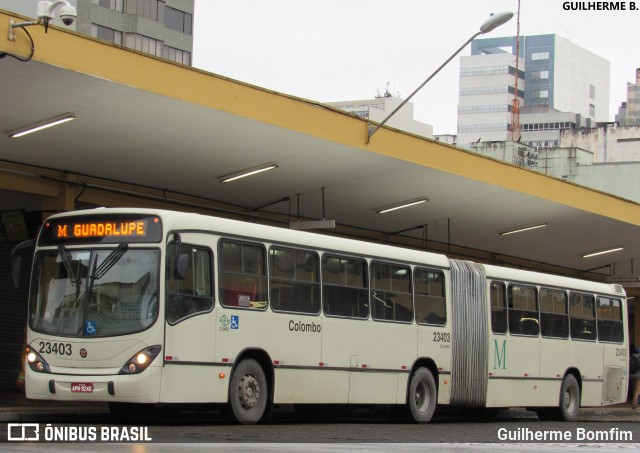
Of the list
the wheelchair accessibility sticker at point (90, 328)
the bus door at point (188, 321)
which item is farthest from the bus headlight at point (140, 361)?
the wheelchair accessibility sticker at point (90, 328)

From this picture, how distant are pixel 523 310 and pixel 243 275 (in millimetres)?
8735

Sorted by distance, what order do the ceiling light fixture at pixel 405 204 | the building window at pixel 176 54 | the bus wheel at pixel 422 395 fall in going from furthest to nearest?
the building window at pixel 176 54 → the ceiling light fixture at pixel 405 204 → the bus wheel at pixel 422 395

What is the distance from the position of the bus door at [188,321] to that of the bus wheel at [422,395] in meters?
5.36

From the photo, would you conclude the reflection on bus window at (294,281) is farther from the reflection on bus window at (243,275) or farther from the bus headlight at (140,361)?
the bus headlight at (140,361)

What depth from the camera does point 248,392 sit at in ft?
54.7

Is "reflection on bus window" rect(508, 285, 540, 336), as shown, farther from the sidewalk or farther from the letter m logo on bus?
the sidewalk

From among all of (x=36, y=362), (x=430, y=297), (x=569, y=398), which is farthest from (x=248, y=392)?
(x=569, y=398)

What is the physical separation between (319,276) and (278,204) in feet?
24.1

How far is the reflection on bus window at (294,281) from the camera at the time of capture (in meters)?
17.4

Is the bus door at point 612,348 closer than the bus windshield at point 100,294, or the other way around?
the bus windshield at point 100,294

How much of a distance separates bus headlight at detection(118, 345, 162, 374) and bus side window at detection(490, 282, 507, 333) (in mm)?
9323

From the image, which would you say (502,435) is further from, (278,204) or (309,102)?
(278,204)

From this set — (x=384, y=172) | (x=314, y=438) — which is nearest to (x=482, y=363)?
(x=384, y=172)

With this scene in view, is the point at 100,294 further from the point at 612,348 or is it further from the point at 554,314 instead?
the point at 612,348
